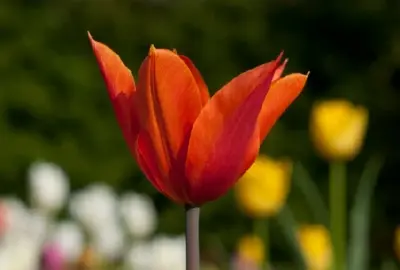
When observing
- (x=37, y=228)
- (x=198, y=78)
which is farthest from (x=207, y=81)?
(x=198, y=78)

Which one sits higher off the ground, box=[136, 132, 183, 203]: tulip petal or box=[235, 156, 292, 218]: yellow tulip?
box=[136, 132, 183, 203]: tulip petal

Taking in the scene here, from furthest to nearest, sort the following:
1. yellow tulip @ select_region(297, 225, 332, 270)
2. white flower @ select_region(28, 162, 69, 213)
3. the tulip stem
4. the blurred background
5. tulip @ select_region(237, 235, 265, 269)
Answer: the blurred background, white flower @ select_region(28, 162, 69, 213), tulip @ select_region(237, 235, 265, 269), yellow tulip @ select_region(297, 225, 332, 270), the tulip stem

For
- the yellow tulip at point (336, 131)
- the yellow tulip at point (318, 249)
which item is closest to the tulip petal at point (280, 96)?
the yellow tulip at point (336, 131)

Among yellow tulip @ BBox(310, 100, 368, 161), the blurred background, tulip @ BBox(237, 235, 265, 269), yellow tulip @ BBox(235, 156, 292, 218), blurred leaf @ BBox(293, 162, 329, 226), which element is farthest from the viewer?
the blurred background

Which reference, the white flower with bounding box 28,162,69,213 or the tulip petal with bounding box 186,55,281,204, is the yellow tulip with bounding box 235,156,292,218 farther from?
the tulip petal with bounding box 186,55,281,204

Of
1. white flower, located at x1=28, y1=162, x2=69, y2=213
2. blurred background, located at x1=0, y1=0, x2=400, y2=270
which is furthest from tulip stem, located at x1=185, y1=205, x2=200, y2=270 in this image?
blurred background, located at x1=0, y1=0, x2=400, y2=270

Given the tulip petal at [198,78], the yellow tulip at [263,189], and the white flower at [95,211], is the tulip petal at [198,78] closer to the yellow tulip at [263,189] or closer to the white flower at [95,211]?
the yellow tulip at [263,189]
